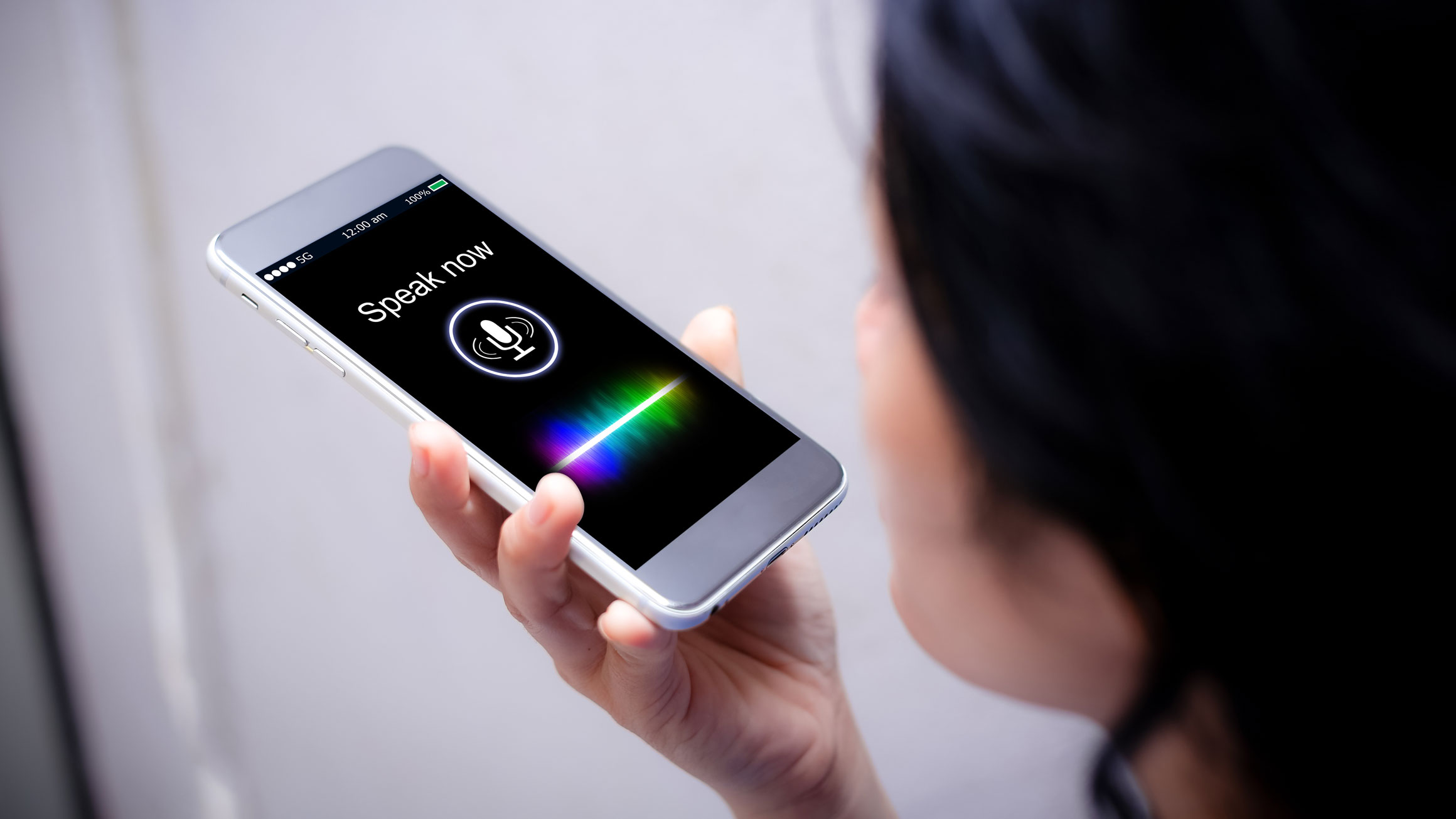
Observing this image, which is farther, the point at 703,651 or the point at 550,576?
the point at 703,651

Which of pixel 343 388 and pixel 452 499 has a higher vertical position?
pixel 452 499

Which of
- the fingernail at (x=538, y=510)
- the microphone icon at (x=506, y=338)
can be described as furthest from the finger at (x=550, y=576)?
the microphone icon at (x=506, y=338)

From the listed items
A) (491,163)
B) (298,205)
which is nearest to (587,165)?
(491,163)

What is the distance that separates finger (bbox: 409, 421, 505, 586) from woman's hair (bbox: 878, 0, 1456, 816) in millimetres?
254

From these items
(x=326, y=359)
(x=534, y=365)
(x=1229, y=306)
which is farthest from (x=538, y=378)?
(x=1229, y=306)

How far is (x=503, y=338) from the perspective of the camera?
57cm

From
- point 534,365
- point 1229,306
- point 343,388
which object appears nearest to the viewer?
point 1229,306

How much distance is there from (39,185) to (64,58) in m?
0.12

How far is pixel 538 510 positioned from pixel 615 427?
11 cm

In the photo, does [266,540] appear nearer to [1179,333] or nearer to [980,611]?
[980,611]

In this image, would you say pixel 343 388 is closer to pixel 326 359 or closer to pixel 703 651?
pixel 326 359

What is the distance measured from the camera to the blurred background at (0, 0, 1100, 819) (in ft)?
2.90

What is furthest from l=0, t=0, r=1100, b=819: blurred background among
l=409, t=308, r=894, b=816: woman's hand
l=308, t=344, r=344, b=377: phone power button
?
l=308, t=344, r=344, b=377: phone power button

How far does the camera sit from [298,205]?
59cm
